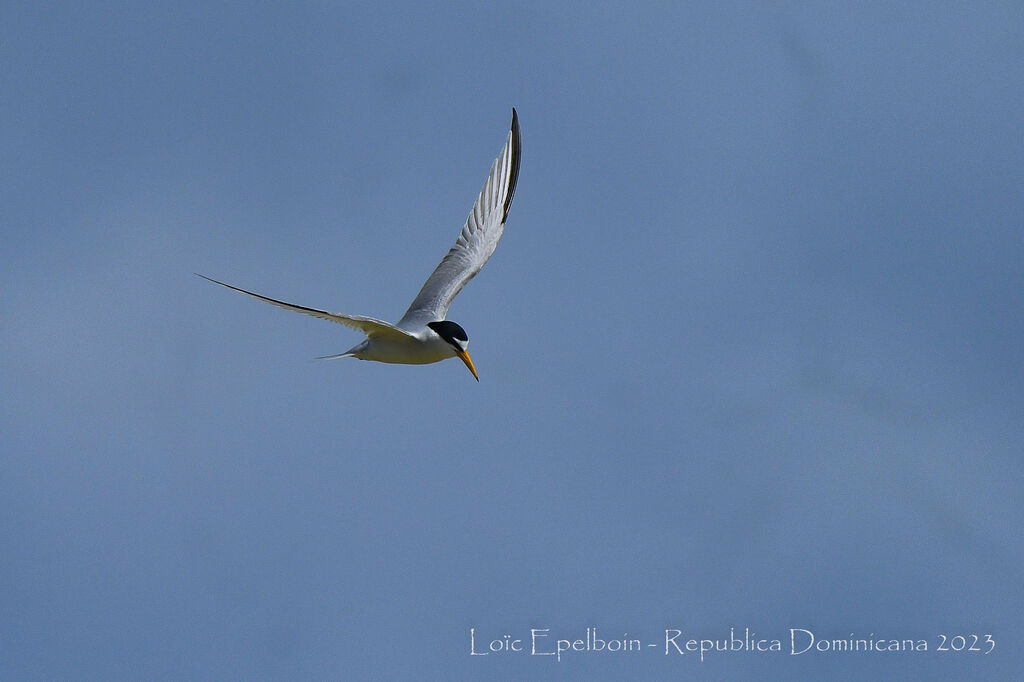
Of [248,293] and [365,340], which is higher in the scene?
[365,340]

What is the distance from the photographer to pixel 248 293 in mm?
13562

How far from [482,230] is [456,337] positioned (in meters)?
5.14

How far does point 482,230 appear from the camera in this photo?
23.6m

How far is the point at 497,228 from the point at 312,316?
843 cm

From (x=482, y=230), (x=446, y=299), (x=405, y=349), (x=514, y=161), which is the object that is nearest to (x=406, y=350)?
(x=405, y=349)

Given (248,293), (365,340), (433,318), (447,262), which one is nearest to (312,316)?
(248,293)

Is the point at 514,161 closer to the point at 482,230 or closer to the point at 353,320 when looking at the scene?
the point at 482,230

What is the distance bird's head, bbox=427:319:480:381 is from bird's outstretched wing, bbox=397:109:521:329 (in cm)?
296

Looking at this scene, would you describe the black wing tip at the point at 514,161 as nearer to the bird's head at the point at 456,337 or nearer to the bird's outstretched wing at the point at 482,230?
the bird's outstretched wing at the point at 482,230

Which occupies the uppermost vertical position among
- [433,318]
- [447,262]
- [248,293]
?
[447,262]

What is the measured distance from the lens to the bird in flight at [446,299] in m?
18.8

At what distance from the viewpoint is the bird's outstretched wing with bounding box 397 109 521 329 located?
22375mm

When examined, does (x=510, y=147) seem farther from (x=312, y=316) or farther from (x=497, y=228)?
(x=312, y=316)

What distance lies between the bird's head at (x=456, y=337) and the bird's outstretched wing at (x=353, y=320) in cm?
71
